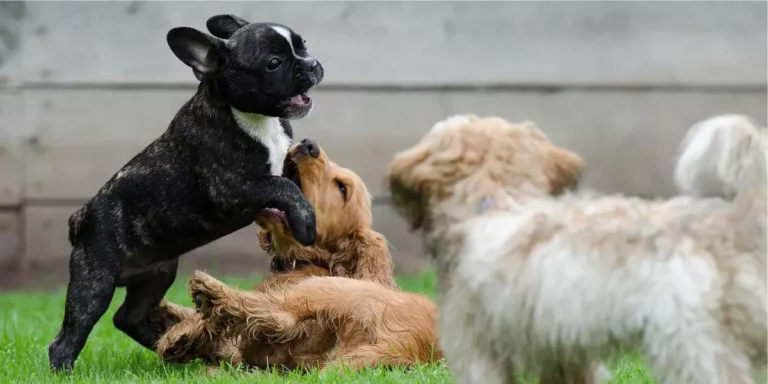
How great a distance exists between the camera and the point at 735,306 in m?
3.19

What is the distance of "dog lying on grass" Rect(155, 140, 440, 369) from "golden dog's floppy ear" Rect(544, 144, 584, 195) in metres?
1.68

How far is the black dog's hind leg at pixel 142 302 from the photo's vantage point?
5.89m

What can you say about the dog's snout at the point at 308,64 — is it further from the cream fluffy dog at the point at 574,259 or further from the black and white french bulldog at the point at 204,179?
the cream fluffy dog at the point at 574,259

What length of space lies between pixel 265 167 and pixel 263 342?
88cm

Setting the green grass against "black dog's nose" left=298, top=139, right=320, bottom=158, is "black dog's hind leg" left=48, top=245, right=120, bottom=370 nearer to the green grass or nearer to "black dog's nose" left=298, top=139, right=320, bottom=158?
the green grass

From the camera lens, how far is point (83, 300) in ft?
17.5

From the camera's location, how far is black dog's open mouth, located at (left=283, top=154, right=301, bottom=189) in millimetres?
5953

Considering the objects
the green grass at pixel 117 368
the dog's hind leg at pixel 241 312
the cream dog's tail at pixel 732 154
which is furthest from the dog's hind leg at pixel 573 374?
the dog's hind leg at pixel 241 312

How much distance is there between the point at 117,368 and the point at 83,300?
0.55 metres

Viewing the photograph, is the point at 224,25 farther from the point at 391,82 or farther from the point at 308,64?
the point at 391,82

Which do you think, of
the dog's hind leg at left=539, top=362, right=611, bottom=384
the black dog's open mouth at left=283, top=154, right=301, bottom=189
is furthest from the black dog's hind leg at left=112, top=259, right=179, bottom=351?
the dog's hind leg at left=539, top=362, right=611, bottom=384

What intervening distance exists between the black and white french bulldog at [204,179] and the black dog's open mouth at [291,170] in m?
0.29

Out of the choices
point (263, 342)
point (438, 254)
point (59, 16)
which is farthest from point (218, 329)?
point (59, 16)

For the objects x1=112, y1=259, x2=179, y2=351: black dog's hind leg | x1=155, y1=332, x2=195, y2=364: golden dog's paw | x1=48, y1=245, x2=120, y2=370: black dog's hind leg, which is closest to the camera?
x1=48, y1=245, x2=120, y2=370: black dog's hind leg
